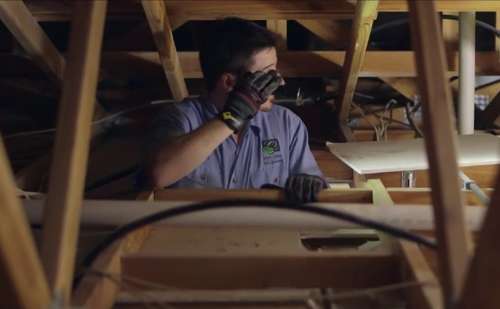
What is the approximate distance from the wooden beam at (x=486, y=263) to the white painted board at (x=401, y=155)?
0.88 meters

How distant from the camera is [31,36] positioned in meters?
2.18

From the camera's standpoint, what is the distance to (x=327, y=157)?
8.53ft


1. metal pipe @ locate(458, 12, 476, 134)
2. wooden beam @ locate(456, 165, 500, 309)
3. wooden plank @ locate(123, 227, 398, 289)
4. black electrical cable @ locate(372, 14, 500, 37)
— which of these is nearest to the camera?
wooden beam @ locate(456, 165, 500, 309)

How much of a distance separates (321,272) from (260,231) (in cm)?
30

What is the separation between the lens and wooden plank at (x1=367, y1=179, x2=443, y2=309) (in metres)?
0.85

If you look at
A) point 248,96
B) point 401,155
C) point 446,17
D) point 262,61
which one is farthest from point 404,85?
point 248,96

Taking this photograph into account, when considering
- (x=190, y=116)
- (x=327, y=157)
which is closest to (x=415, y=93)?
(x=327, y=157)

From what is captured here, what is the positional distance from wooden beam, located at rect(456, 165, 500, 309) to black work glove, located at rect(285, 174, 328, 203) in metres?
0.68

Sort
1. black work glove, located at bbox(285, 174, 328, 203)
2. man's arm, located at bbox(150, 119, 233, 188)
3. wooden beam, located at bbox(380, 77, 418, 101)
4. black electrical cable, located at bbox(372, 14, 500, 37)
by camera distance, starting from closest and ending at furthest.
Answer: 1. black work glove, located at bbox(285, 174, 328, 203)
2. man's arm, located at bbox(150, 119, 233, 188)
3. black electrical cable, located at bbox(372, 14, 500, 37)
4. wooden beam, located at bbox(380, 77, 418, 101)

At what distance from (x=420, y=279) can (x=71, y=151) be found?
18.9 inches

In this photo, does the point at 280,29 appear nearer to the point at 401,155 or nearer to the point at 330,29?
the point at 330,29

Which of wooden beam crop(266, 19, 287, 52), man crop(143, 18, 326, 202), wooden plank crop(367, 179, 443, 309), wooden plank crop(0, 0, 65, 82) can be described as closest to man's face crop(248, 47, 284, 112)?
man crop(143, 18, 326, 202)

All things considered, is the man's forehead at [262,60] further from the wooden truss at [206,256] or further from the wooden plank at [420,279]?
the wooden plank at [420,279]

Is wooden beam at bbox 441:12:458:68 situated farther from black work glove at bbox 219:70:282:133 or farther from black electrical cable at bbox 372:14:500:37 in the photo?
black work glove at bbox 219:70:282:133
